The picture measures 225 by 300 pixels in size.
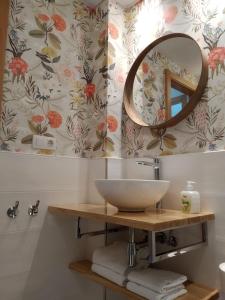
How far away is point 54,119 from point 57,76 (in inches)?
11.0

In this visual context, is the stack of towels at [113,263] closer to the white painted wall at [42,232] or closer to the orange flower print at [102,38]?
the white painted wall at [42,232]

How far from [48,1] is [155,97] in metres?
0.92

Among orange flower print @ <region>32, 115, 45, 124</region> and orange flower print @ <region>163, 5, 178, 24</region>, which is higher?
orange flower print @ <region>163, 5, 178, 24</region>

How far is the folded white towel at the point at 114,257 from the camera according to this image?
1.16 m

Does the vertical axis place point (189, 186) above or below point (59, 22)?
below

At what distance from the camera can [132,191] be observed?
107 cm

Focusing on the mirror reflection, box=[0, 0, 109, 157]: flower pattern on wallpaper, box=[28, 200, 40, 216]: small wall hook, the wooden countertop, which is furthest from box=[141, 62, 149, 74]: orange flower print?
box=[28, 200, 40, 216]: small wall hook

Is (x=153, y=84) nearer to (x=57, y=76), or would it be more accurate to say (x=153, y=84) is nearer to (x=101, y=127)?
(x=101, y=127)

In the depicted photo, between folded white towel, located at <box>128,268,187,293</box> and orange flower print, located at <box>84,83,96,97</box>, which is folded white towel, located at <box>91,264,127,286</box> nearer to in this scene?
folded white towel, located at <box>128,268,187,293</box>

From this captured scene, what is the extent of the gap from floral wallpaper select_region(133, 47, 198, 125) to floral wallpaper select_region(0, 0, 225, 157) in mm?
102

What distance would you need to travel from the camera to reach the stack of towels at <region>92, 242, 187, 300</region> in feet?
3.29

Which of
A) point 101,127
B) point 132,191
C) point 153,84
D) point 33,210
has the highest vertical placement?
point 153,84

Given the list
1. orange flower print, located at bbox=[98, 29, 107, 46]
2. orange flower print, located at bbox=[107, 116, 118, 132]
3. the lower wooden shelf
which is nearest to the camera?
the lower wooden shelf

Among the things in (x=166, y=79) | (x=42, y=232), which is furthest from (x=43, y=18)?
(x=42, y=232)
